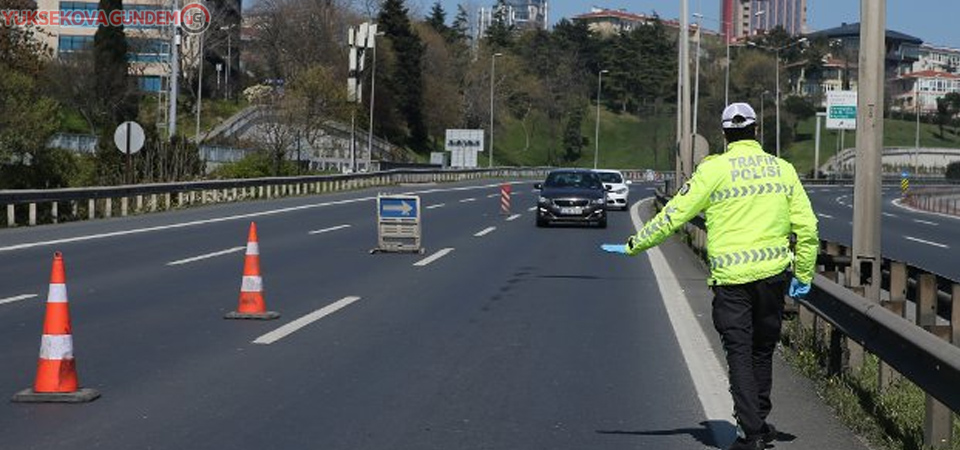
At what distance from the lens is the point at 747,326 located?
6.92m

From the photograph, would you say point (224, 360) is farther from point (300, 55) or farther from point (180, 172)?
point (300, 55)

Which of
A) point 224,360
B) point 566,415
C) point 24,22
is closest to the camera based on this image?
point 566,415

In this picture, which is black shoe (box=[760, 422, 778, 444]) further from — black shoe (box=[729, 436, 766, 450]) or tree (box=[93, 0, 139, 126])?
tree (box=[93, 0, 139, 126])

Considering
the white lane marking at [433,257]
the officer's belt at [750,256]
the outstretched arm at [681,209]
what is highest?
the outstretched arm at [681,209]

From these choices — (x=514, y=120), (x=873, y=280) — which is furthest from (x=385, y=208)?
(x=514, y=120)

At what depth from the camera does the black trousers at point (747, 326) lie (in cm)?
690

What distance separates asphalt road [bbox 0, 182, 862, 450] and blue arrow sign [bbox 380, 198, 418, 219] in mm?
1176

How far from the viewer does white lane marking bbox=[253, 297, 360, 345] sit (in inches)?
451

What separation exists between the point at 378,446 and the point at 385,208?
15.8m

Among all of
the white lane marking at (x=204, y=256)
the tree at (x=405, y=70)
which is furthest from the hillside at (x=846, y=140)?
the white lane marking at (x=204, y=256)

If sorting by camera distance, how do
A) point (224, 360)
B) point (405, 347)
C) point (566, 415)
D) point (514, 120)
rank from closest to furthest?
point (566, 415)
point (224, 360)
point (405, 347)
point (514, 120)

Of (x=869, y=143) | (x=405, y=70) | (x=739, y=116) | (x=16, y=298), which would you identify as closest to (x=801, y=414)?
(x=739, y=116)

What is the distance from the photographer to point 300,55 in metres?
105

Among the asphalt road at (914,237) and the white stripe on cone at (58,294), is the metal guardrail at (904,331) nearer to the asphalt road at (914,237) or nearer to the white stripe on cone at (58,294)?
the white stripe on cone at (58,294)
